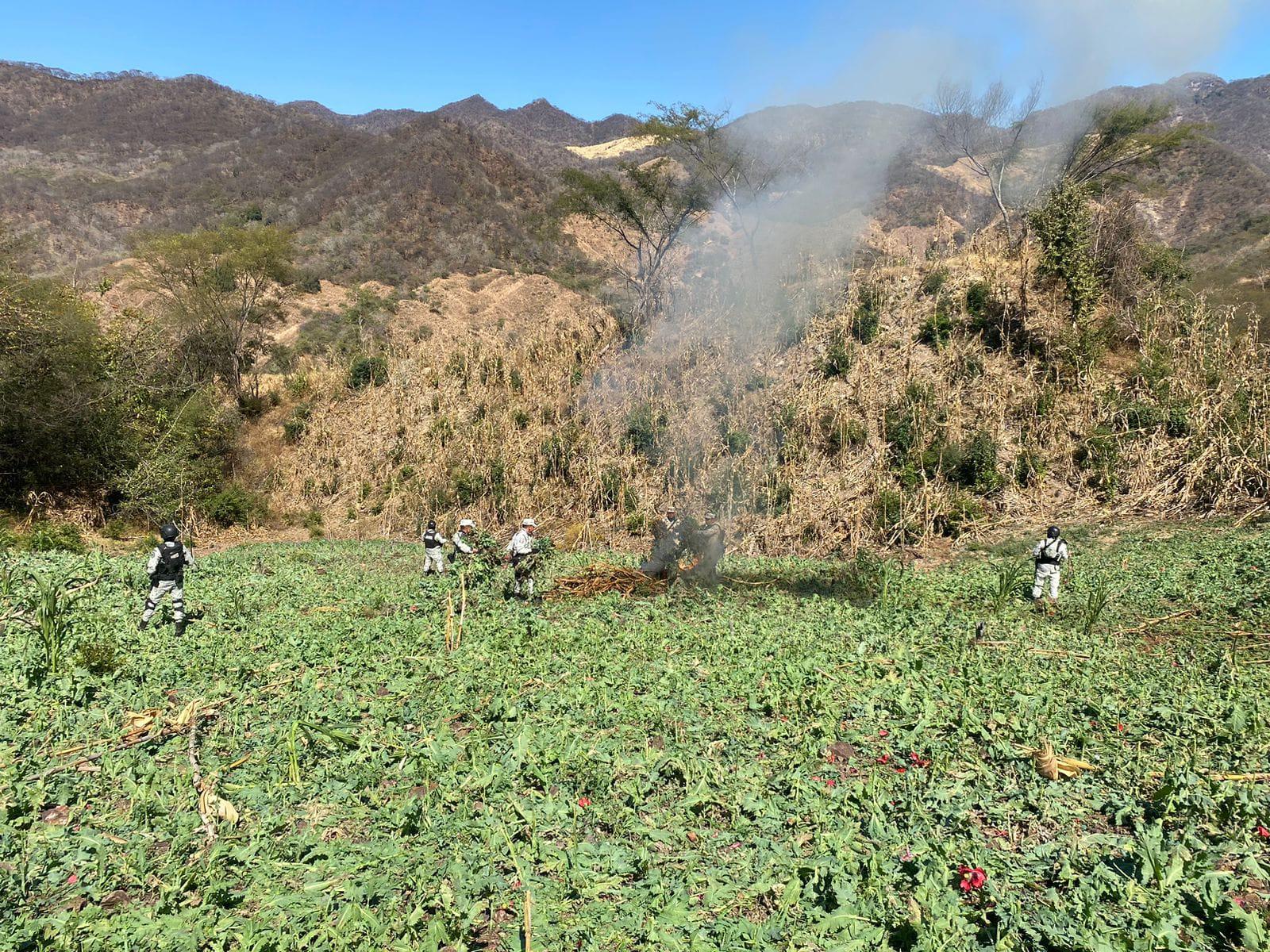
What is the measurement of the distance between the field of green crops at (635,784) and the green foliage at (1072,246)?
1128cm

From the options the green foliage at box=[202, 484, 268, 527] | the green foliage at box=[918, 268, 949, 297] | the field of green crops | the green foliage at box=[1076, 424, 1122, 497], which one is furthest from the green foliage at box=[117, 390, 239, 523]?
the green foliage at box=[1076, 424, 1122, 497]

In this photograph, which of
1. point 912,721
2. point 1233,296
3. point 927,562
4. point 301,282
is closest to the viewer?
point 912,721

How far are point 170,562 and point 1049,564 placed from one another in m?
10.2

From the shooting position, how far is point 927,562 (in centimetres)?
1216

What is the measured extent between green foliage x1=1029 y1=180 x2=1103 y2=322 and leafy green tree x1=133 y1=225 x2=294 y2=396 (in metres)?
22.6

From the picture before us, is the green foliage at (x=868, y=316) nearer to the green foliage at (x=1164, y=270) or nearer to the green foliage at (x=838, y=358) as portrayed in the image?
the green foliage at (x=838, y=358)

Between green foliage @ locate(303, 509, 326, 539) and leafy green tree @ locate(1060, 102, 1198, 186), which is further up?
leafy green tree @ locate(1060, 102, 1198, 186)

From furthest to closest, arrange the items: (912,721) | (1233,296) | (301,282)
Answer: (301,282) → (1233,296) → (912,721)

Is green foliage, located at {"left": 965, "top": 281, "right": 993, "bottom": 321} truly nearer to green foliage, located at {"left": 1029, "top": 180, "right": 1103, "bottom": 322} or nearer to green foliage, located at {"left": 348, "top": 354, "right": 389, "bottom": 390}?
green foliage, located at {"left": 1029, "top": 180, "right": 1103, "bottom": 322}

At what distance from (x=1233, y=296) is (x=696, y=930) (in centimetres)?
2614

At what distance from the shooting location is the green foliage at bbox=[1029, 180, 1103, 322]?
649 inches

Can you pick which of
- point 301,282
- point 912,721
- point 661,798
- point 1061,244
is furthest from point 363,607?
point 301,282

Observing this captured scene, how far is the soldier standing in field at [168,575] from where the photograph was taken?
738cm

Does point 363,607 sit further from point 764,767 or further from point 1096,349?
point 1096,349
